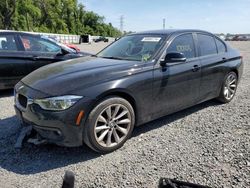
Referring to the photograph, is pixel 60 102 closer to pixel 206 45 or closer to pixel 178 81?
pixel 178 81

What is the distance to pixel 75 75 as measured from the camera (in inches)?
153

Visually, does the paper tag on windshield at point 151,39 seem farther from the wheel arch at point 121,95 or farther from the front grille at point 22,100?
the front grille at point 22,100

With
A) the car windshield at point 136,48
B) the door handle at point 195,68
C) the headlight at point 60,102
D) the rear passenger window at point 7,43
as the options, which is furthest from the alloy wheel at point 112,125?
the rear passenger window at point 7,43

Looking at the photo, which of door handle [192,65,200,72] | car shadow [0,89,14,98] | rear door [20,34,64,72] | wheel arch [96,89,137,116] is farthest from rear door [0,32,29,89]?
door handle [192,65,200,72]

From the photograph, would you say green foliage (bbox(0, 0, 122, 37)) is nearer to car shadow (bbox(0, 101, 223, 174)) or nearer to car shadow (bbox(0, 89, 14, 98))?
car shadow (bbox(0, 89, 14, 98))

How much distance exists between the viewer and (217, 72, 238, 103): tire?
5.86m

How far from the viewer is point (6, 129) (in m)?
4.66

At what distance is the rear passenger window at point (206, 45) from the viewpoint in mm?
5340

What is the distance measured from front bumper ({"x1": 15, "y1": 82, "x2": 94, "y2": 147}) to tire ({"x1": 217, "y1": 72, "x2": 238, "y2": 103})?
335 centimetres

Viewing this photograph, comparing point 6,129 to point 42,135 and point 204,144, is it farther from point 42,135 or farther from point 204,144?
point 204,144

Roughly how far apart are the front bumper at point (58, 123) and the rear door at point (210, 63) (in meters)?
2.55

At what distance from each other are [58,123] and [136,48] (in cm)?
196

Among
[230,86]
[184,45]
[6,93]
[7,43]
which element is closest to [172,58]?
[184,45]

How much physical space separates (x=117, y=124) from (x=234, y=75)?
11.0 ft
